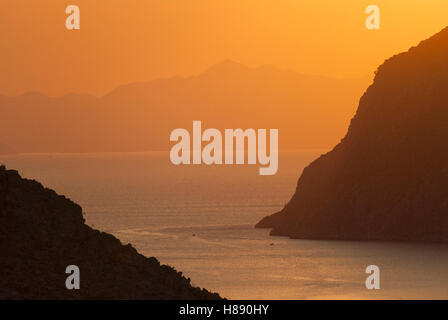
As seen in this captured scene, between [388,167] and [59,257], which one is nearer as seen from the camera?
[59,257]

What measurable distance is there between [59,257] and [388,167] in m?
156

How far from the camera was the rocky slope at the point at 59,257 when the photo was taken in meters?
38.1

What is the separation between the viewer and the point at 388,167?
192 m

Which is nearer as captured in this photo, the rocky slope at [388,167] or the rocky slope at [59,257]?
the rocky slope at [59,257]

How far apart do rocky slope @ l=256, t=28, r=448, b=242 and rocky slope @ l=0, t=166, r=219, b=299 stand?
5682 inches

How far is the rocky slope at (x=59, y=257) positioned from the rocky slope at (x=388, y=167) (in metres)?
144

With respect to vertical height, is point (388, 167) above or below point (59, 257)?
above

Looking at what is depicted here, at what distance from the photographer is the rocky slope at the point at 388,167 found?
606 ft

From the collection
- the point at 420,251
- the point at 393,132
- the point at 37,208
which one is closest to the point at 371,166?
the point at 393,132

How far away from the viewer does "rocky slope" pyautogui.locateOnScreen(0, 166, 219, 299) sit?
1501 inches
